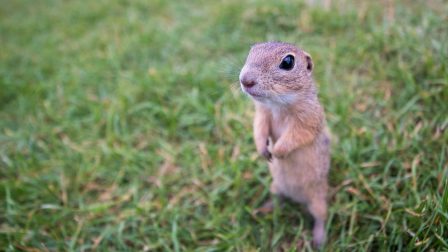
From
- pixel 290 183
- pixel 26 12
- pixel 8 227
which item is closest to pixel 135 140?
pixel 8 227

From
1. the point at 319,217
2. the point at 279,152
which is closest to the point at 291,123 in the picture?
the point at 279,152

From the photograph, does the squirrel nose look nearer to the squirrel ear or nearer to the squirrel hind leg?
the squirrel ear

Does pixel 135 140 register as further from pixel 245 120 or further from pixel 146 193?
pixel 245 120

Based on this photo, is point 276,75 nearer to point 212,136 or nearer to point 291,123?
point 291,123

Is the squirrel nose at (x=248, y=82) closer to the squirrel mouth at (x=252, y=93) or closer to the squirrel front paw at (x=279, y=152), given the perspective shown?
the squirrel mouth at (x=252, y=93)

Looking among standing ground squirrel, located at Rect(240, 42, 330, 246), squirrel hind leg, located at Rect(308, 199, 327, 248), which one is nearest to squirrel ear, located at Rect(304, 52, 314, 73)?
standing ground squirrel, located at Rect(240, 42, 330, 246)

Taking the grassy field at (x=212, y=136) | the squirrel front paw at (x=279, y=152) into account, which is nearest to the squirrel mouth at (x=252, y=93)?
the squirrel front paw at (x=279, y=152)
